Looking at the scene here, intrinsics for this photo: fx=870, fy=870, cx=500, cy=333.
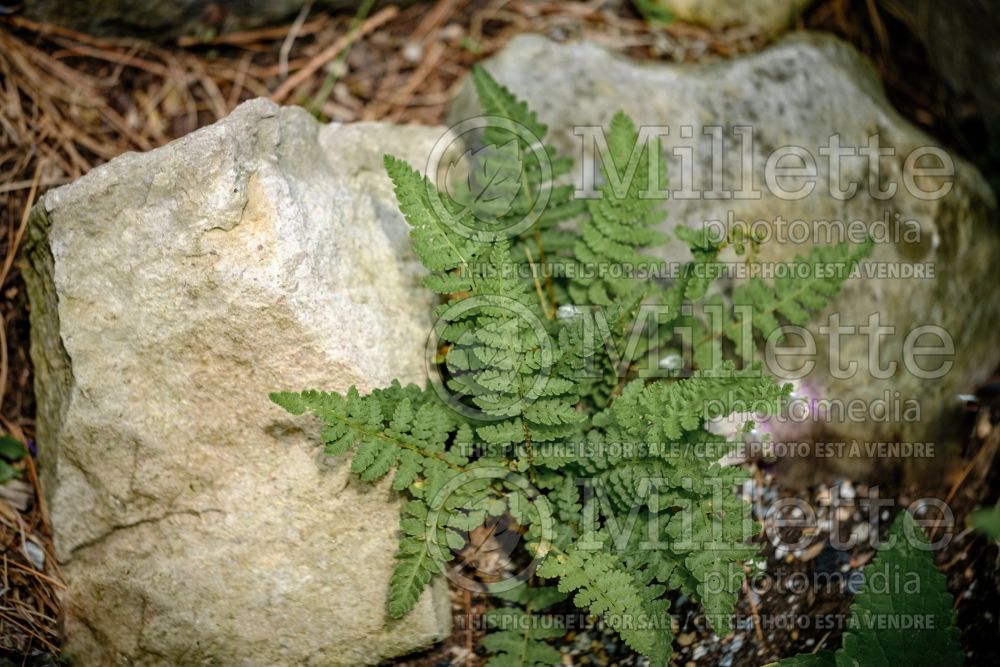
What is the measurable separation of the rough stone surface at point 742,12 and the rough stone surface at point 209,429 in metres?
2.21

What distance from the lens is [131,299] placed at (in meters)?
2.78

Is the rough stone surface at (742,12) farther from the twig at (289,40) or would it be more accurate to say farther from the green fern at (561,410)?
the twig at (289,40)

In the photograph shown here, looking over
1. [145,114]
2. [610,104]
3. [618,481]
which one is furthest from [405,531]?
[145,114]

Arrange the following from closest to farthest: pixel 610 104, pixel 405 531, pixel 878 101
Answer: pixel 405 531 → pixel 610 104 → pixel 878 101

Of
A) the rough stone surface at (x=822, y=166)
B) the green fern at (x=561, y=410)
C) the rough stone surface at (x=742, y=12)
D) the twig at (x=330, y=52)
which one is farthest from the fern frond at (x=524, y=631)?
the rough stone surface at (x=742, y=12)

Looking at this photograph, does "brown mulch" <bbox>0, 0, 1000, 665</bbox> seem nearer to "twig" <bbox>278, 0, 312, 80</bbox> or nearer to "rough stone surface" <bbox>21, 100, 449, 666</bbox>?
"twig" <bbox>278, 0, 312, 80</bbox>

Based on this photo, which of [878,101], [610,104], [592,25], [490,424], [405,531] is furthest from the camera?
[592,25]

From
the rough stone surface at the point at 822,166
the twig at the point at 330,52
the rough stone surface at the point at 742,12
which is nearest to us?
the rough stone surface at the point at 822,166

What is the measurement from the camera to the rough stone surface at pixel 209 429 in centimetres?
275

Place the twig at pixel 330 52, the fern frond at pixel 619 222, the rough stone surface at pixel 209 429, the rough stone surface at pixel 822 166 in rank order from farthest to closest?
the twig at pixel 330 52 < the rough stone surface at pixel 822 166 < the fern frond at pixel 619 222 < the rough stone surface at pixel 209 429

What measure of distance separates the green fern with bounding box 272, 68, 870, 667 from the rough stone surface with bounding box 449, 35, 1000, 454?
0.41 m

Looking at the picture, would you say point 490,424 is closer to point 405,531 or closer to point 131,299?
point 405,531

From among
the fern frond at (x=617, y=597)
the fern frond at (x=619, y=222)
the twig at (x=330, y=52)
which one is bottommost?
the fern frond at (x=617, y=597)

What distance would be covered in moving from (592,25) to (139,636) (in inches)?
124
